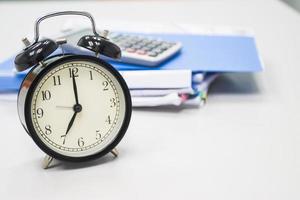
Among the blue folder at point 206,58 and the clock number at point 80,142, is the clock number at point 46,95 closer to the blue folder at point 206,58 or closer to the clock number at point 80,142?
the clock number at point 80,142

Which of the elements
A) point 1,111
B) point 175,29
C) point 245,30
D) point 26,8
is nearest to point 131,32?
point 175,29

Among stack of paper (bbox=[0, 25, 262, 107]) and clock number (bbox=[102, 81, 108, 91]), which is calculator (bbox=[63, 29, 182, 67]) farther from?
clock number (bbox=[102, 81, 108, 91])

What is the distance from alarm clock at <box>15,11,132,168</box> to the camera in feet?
1.77

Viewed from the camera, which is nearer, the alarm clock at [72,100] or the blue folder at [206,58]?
the alarm clock at [72,100]

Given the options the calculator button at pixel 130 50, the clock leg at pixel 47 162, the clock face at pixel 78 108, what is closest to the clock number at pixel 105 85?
the clock face at pixel 78 108

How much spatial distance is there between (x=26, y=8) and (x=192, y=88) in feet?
2.16

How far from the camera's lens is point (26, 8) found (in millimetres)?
1250

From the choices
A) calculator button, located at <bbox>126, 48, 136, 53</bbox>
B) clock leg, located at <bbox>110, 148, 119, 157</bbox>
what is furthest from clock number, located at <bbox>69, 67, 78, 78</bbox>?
calculator button, located at <bbox>126, 48, 136, 53</bbox>

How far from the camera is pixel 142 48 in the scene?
0.79 meters

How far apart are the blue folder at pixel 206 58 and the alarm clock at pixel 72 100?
0.60ft

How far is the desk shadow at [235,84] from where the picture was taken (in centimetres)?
80

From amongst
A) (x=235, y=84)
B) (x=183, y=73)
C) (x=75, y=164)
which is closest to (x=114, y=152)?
(x=75, y=164)

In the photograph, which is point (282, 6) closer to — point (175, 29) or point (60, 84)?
point (175, 29)

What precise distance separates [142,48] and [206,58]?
105mm
